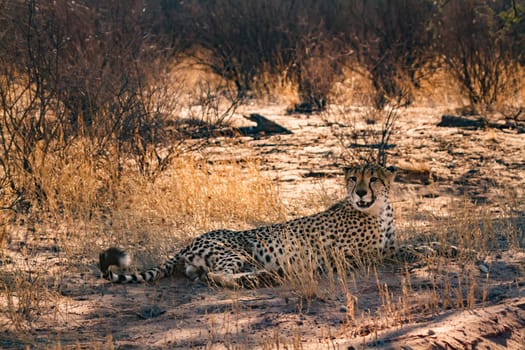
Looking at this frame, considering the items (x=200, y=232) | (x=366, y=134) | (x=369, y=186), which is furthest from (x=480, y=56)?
(x=369, y=186)

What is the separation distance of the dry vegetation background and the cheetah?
0.53 ft

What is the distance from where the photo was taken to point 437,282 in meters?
4.60

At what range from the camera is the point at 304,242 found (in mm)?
4980

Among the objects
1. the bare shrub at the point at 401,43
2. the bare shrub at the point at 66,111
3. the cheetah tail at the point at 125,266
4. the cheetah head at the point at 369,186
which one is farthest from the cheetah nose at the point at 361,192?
the bare shrub at the point at 401,43

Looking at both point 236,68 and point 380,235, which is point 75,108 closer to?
point 380,235

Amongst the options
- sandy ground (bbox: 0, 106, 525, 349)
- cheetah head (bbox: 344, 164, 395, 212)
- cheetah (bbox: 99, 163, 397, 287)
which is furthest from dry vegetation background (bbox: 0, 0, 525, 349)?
cheetah head (bbox: 344, 164, 395, 212)

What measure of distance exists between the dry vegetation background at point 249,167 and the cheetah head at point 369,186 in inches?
16.4

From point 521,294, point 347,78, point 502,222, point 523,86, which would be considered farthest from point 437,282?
point 347,78

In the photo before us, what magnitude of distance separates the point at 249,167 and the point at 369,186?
9.12ft

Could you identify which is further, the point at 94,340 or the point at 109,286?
the point at 109,286

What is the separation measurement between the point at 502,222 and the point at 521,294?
1.56 meters

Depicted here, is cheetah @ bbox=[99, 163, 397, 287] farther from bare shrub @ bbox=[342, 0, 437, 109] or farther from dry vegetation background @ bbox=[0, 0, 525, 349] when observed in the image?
bare shrub @ bbox=[342, 0, 437, 109]

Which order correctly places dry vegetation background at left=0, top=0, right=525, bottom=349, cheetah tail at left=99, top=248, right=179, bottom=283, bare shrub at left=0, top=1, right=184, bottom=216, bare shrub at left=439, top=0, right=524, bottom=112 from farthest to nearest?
bare shrub at left=439, top=0, right=524, bottom=112 < bare shrub at left=0, top=1, right=184, bottom=216 < cheetah tail at left=99, top=248, right=179, bottom=283 < dry vegetation background at left=0, top=0, right=525, bottom=349

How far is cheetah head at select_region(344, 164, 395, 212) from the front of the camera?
496 centimetres
